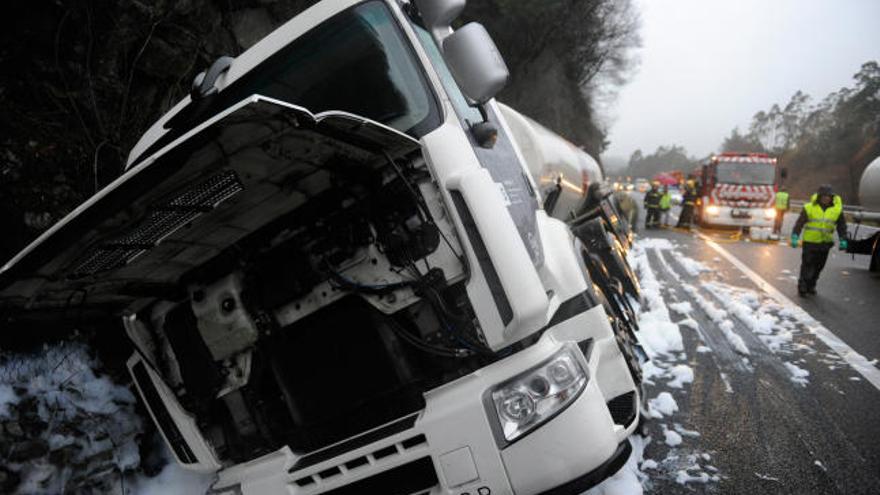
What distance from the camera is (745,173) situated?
14.7 meters

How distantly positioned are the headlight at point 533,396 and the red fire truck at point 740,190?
14.5 metres

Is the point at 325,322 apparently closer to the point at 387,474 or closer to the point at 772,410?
the point at 387,474

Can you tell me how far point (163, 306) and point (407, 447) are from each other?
1.44 meters

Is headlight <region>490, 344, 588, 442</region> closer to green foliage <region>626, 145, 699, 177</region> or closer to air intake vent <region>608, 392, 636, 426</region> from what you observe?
air intake vent <region>608, 392, 636, 426</region>

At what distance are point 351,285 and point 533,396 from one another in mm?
908

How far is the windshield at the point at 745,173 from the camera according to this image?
14.5 meters

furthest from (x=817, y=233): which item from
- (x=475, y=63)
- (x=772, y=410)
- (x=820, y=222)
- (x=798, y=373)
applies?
(x=475, y=63)

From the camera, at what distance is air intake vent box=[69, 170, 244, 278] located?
1728mm

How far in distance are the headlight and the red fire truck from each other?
14547 mm

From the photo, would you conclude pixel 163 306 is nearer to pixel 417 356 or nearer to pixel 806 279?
pixel 417 356

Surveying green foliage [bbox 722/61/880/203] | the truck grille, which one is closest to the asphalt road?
the truck grille

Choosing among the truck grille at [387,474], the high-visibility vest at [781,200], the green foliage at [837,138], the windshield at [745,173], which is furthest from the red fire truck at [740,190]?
the green foliage at [837,138]

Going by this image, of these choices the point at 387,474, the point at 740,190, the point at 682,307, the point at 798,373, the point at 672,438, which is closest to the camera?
A: the point at 387,474

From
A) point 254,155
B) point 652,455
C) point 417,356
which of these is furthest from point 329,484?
point 652,455
